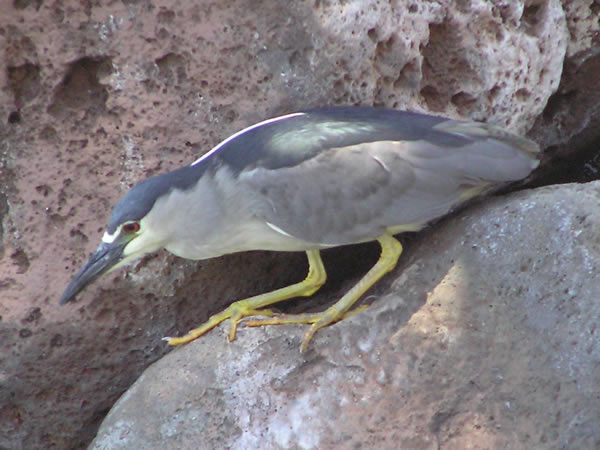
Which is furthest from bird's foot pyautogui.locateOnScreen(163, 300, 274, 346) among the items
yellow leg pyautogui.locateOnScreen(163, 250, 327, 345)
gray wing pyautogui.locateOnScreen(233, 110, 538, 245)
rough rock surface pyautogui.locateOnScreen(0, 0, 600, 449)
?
gray wing pyautogui.locateOnScreen(233, 110, 538, 245)

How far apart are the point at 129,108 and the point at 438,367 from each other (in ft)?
4.04

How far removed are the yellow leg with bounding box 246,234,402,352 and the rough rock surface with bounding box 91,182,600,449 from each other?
49 mm

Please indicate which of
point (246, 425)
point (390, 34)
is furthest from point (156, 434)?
point (390, 34)

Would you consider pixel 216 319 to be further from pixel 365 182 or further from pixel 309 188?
pixel 365 182

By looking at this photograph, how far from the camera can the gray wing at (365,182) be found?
241cm

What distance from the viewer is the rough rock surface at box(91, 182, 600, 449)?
6.93ft

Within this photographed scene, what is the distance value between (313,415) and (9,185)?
119 cm

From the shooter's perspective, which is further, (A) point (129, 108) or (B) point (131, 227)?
Result: (A) point (129, 108)

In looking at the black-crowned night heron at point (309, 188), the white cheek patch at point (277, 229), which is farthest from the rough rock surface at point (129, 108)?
the white cheek patch at point (277, 229)

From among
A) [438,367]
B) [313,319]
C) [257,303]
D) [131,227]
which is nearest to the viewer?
[438,367]

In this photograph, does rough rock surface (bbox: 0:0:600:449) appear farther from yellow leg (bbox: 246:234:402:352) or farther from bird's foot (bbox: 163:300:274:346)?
yellow leg (bbox: 246:234:402:352)

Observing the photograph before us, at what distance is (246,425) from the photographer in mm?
2199

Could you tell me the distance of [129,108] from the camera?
2.50 meters

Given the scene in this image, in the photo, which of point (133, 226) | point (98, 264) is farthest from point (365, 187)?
point (98, 264)
